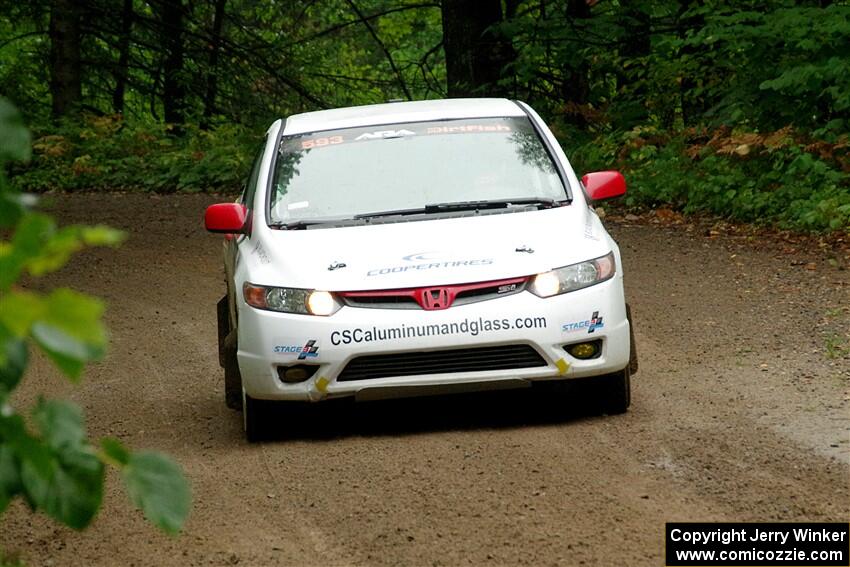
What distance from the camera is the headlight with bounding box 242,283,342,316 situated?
682cm

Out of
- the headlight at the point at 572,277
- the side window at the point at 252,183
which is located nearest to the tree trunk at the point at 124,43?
the side window at the point at 252,183

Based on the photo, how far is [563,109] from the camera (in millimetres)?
20859

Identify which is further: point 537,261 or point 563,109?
point 563,109

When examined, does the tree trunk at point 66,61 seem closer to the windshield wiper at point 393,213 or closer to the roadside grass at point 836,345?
the roadside grass at point 836,345

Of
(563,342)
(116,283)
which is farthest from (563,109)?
(563,342)

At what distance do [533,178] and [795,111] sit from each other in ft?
29.8

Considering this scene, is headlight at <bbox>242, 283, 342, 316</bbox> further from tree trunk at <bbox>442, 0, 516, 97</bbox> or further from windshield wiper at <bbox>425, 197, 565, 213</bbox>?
tree trunk at <bbox>442, 0, 516, 97</bbox>

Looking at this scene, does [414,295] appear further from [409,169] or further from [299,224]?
[409,169]

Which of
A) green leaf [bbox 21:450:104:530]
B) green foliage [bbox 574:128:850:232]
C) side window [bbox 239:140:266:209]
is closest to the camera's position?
green leaf [bbox 21:450:104:530]

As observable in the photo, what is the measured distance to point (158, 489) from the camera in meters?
1.59

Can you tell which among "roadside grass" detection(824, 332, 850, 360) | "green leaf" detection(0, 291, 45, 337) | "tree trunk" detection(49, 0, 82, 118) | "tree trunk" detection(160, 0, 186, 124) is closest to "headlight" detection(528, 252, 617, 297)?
"roadside grass" detection(824, 332, 850, 360)

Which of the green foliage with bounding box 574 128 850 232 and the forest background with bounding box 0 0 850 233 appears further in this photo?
the forest background with bounding box 0 0 850 233

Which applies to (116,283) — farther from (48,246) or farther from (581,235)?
(48,246)

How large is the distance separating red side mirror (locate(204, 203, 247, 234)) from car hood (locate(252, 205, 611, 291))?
29 centimetres
